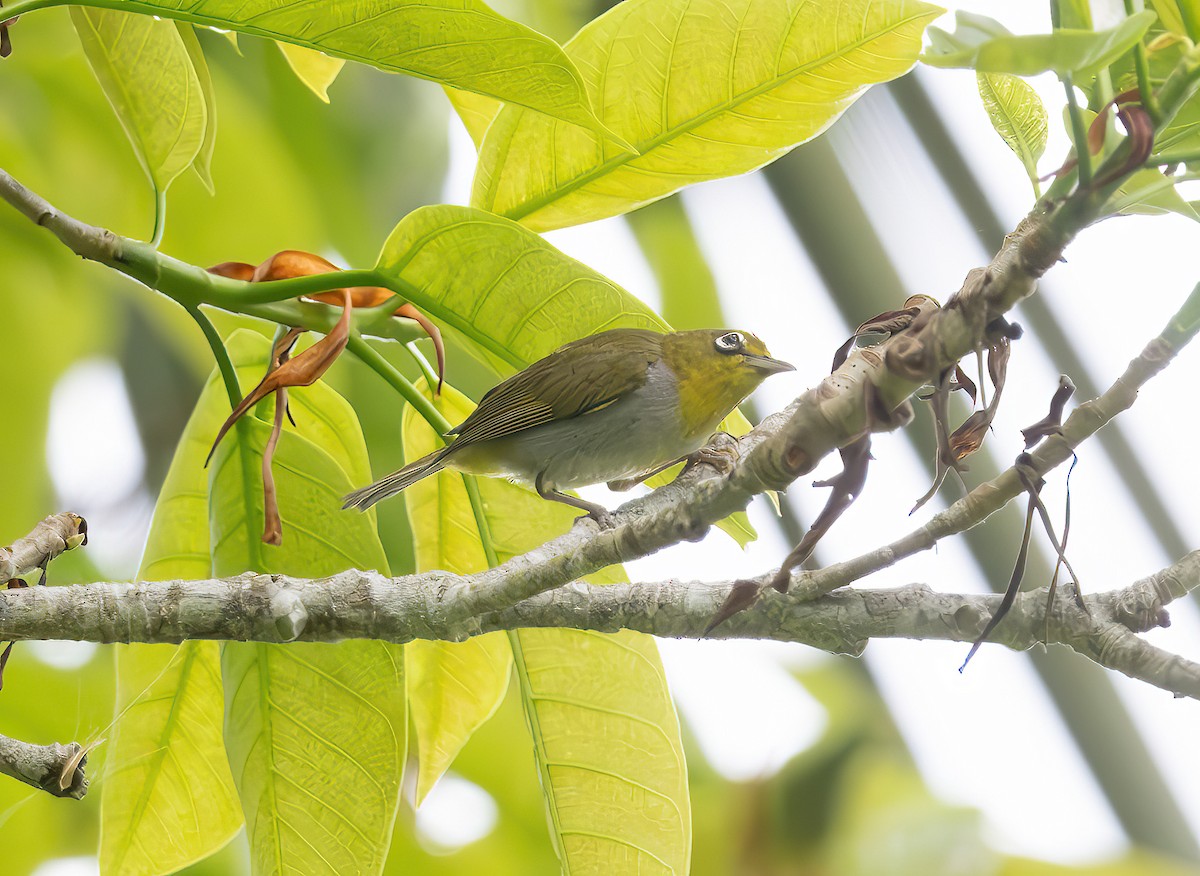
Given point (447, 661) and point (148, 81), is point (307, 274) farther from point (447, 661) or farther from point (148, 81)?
point (447, 661)

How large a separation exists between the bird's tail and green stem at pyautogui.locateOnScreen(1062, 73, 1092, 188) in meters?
0.45

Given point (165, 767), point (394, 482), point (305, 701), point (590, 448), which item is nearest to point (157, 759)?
point (165, 767)

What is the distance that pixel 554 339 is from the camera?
609 millimetres

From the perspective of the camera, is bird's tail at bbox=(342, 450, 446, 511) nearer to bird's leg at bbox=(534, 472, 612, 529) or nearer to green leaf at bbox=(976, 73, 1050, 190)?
bird's leg at bbox=(534, 472, 612, 529)

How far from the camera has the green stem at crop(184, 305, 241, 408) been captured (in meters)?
0.58

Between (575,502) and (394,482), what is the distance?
0.37 ft

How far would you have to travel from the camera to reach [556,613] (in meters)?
0.48

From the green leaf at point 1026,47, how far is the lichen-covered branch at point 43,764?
0.45m

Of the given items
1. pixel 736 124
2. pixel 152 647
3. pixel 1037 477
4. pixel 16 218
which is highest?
pixel 16 218

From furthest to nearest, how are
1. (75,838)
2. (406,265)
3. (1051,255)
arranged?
(75,838)
(406,265)
(1051,255)

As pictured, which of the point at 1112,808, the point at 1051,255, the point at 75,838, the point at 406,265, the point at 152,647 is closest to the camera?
the point at 1051,255

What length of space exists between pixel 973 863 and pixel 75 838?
0.87 metres

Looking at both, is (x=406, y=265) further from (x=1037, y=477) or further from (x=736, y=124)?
(x=1037, y=477)

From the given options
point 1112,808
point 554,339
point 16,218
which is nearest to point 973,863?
point 1112,808
